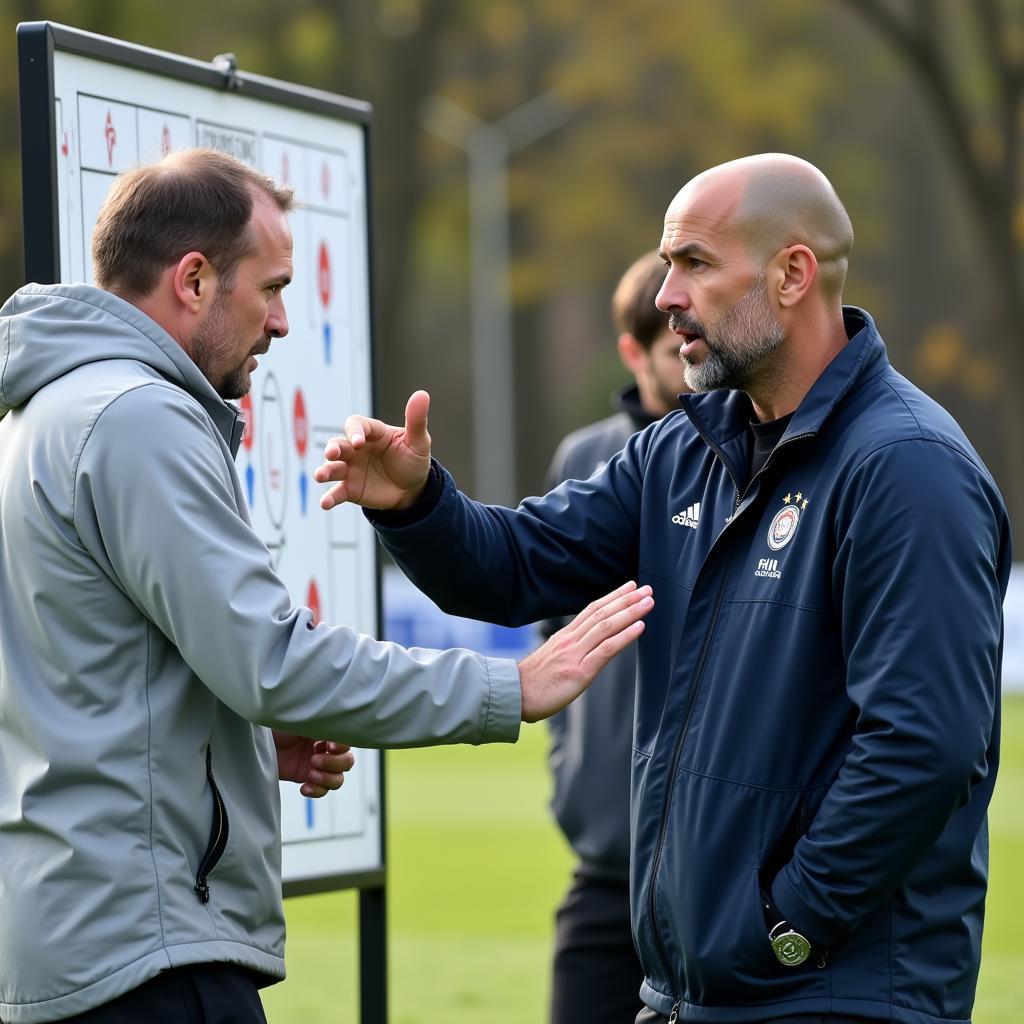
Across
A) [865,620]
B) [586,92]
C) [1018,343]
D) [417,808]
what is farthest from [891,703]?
[586,92]

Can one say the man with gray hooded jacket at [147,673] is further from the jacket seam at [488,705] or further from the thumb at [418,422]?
the thumb at [418,422]

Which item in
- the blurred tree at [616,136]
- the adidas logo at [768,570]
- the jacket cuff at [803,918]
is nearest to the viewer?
the jacket cuff at [803,918]

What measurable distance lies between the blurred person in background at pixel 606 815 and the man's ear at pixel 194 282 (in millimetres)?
2113

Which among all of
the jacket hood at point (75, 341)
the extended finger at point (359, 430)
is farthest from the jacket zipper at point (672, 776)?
the jacket hood at point (75, 341)

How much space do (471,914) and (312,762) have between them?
6.99 metres

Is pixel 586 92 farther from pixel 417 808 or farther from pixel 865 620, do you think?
pixel 865 620

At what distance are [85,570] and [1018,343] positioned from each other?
77.0 feet

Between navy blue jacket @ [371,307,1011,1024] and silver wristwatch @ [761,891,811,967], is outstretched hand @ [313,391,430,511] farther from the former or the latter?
silver wristwatch @ [761,891,811,967]

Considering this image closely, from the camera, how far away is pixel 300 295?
5.49 metres

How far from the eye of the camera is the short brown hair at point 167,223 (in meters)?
3.68

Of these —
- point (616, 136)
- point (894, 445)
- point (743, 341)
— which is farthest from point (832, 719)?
point (616, 136)

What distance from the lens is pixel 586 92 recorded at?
3606 cm

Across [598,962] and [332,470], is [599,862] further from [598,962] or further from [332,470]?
[332,470]

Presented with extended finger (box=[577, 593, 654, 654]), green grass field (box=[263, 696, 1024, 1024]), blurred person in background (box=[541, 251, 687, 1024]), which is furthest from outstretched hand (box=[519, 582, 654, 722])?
green grass field (box=[263, 696, 1024, 1024])
